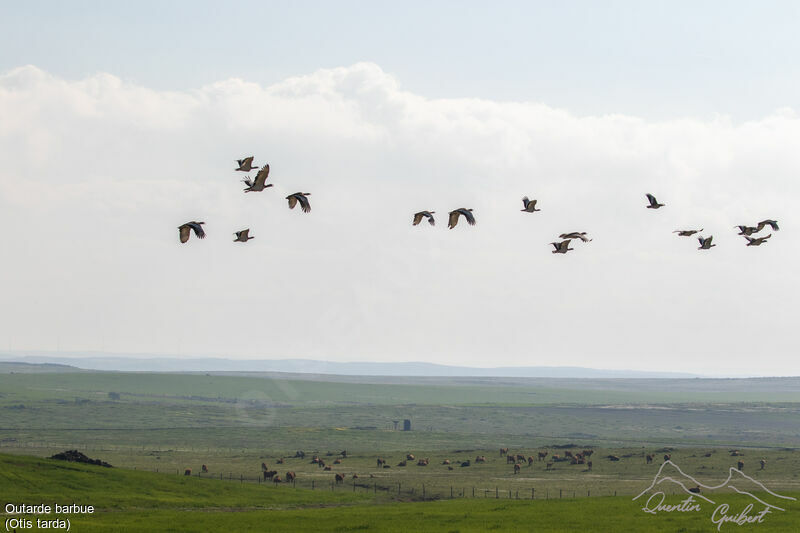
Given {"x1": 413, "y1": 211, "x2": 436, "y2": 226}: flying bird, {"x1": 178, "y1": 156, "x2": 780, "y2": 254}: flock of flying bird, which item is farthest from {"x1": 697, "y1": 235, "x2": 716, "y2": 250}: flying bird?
{"x1": 413, "y1": 211, "x2": 436, "y2": 226}: flying bird

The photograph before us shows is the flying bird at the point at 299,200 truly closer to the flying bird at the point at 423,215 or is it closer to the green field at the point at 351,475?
the flying bird at the point at 423,215

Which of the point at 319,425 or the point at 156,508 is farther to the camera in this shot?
the point at 319,425

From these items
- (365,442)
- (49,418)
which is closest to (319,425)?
(365,442)

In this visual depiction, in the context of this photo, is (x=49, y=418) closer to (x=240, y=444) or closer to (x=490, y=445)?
(x=240, y=444)

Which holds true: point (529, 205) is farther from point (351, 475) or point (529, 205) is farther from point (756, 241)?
point (351, 475)

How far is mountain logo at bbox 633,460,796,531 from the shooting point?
61225mm

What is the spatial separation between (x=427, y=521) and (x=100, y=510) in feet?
83.4

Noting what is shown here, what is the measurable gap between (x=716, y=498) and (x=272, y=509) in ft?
119

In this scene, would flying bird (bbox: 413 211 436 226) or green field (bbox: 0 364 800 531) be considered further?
green field (bbox: 0 364 800 531)

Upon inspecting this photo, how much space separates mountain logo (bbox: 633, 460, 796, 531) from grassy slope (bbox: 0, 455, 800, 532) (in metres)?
1.12

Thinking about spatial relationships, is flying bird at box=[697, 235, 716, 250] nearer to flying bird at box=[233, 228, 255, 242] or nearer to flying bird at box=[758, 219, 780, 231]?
flying bird at box=[758, 219, 780, 231]

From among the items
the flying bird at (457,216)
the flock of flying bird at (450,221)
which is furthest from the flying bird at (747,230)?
the flying bird at (457,216)

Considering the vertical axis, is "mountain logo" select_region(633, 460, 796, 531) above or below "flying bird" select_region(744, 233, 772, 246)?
below

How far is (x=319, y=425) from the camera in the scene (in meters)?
196
